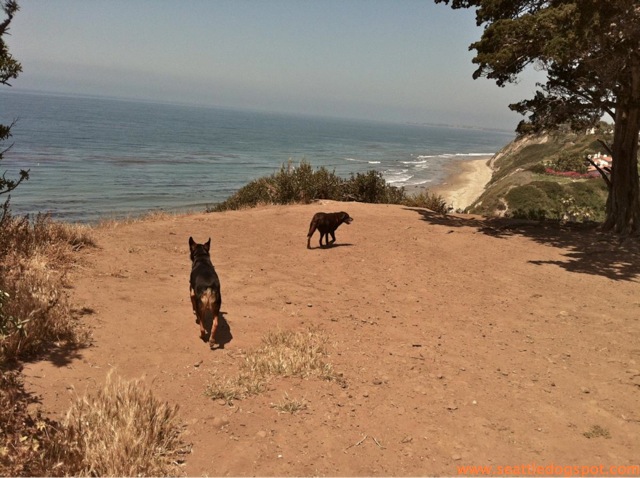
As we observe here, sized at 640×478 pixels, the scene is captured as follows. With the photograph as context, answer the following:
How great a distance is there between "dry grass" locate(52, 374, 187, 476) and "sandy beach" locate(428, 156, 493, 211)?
2872 cm

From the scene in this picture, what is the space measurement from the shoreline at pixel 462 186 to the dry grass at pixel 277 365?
1079 inches

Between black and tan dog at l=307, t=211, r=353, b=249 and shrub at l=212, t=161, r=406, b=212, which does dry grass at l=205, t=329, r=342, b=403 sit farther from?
shrub at l=212, t=161, r=406, b=212

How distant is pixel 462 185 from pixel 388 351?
157ft

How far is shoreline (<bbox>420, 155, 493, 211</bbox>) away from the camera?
39.0 meters

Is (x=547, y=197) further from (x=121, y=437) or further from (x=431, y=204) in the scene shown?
(x=121, y=437)

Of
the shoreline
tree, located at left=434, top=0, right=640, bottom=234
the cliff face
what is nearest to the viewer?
tree, located at left=434, top=0, right=640, bottom=234

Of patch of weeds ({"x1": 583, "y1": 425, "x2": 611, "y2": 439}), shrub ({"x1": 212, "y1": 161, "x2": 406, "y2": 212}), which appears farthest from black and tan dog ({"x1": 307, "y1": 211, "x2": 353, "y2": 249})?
patch of weeds ({"x1": 583, "y1": 425, "x2": 611, "y2": 439})

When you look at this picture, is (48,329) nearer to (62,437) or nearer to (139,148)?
(62,437)

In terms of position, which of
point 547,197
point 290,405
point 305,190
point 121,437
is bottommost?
point 290,405

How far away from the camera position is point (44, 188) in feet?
116

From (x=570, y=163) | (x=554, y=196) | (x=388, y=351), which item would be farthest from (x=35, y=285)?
(x=570, y=163)

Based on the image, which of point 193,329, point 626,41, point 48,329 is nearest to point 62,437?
point 48,329

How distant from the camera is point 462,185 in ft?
165

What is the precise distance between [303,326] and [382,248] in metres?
5.75
